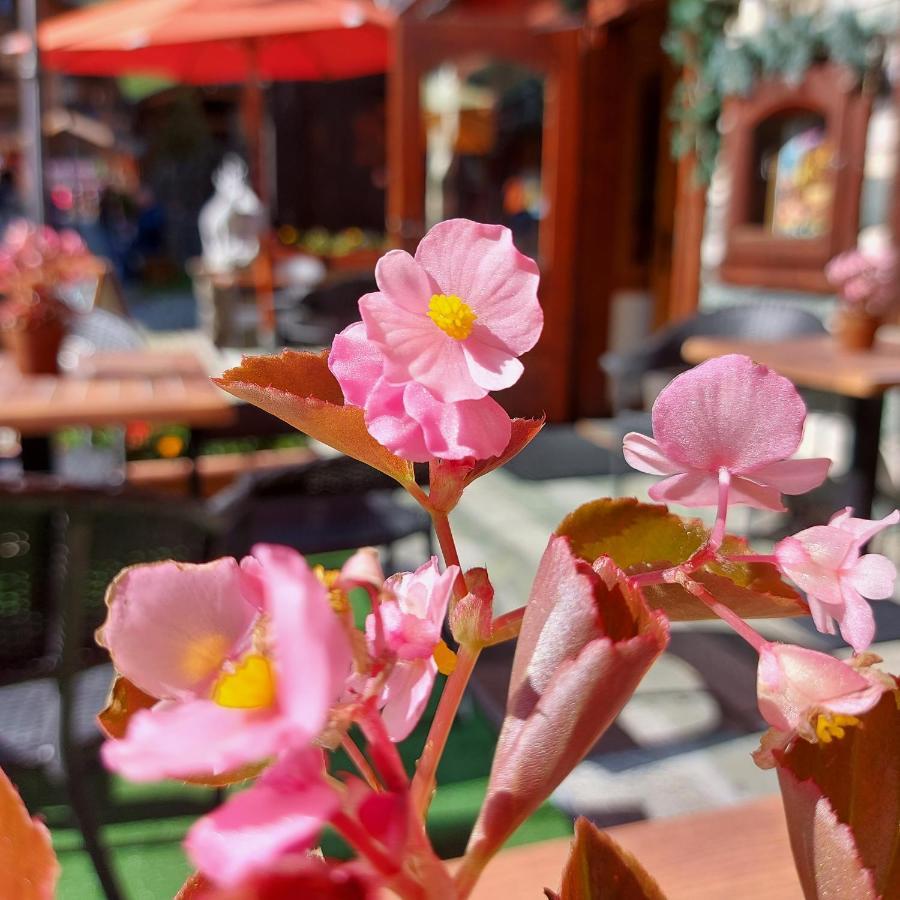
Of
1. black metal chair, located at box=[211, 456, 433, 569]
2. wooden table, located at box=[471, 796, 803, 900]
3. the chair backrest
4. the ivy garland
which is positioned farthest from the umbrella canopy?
wooden table, located at box=[471, 796, 803, 900]

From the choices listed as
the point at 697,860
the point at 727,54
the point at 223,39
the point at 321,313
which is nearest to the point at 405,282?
the point at 697,860

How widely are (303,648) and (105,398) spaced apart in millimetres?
2706

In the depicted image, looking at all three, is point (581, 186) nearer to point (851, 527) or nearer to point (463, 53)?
point (463, 53)

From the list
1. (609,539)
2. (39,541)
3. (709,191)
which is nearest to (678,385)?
(609,539)

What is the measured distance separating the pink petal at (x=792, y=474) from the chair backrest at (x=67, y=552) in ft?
4.55

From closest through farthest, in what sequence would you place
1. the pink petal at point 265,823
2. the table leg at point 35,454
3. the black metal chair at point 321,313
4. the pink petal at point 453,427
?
the pink petal at point 265,823
the pink petal at point 453,427
the table leg at point 35,454
the black metal chair at point 321,313

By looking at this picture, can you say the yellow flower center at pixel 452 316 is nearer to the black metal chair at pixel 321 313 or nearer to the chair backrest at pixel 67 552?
the chair backrest at pixel 67 552

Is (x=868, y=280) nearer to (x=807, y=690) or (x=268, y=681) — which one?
(x=807, y=690)

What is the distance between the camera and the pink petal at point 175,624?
0.28m

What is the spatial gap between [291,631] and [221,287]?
267 inches

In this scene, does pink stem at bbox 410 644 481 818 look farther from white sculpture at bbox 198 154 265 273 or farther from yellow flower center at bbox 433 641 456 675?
white sculpture at bbox 198 154 265 273

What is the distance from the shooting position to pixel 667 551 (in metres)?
0.36

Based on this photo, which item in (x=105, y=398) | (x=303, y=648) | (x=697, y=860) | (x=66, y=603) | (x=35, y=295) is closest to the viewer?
(x=303, y=648)

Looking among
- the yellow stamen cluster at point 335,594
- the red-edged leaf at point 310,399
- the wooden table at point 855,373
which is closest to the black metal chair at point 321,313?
the wooden table at point 855,373
